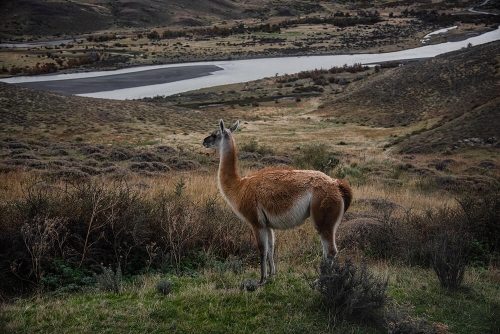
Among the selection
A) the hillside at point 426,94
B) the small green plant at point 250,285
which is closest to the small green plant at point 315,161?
the hillside at point 426,94

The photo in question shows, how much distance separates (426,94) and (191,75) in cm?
3255

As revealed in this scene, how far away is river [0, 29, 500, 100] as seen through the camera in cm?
5022

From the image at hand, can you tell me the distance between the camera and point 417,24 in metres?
110

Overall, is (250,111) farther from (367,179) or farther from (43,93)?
(367,179)

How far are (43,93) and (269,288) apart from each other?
35.7 m

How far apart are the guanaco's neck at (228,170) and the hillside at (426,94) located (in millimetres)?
27177

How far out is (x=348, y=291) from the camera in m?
5.38

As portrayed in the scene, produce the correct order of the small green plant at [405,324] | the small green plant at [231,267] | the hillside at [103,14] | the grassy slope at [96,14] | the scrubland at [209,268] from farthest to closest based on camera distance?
the grassy slope at [96,14], the hillside at [103,14], the small green plant at [231,267], the scrubland at [209,268], the small green plant at [405,324]

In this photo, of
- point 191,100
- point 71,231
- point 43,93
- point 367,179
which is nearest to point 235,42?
point 191,100

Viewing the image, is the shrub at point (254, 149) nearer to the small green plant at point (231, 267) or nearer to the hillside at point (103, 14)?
the small green plant at point (231, 267)

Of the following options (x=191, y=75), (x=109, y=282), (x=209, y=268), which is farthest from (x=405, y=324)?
(x=191, y=75)

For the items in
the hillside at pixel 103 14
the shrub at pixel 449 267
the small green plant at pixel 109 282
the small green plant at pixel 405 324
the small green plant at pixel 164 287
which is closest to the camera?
the small green plant at pixel 405 324

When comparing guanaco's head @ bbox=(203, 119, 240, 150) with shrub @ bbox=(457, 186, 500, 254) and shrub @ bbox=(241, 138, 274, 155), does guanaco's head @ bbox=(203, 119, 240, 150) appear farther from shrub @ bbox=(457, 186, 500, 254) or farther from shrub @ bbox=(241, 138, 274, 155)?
shrub @ bbox=(241, 138, 274, 155)

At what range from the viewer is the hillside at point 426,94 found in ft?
129
